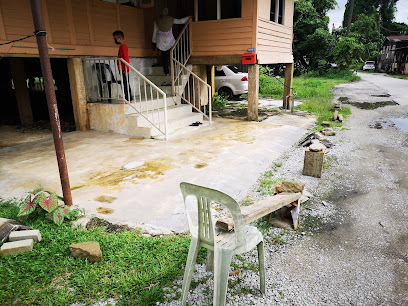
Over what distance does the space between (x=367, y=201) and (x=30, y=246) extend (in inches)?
163

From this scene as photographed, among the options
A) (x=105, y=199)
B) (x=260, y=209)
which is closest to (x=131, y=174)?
(x=105, y=199)

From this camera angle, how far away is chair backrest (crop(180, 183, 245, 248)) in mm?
2047

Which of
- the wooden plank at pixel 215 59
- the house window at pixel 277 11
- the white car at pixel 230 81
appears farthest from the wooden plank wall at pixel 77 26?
the white car at pixel 230 81

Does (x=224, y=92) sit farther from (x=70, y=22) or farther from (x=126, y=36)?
(x=70, y=22)

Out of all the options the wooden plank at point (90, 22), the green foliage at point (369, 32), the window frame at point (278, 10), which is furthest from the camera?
the green foliage at point (369, 32)

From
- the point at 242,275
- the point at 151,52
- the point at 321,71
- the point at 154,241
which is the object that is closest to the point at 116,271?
the point at 154,241

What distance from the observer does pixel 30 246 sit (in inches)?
115

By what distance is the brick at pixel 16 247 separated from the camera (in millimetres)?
2844

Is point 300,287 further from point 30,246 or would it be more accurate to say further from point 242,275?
point 30,246

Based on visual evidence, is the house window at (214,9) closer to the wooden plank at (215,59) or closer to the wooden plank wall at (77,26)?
the wooden plank at (215,59)

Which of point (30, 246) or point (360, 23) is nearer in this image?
point (30, 246)

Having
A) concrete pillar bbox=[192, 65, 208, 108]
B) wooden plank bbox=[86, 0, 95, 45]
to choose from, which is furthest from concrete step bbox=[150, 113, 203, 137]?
wooden plank bbox=[86, 0, 95, 45]

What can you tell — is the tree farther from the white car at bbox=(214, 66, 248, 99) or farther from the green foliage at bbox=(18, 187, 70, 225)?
the green foliage at bbox=(18, 187, 70, 225)

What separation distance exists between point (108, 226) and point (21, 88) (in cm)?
729
